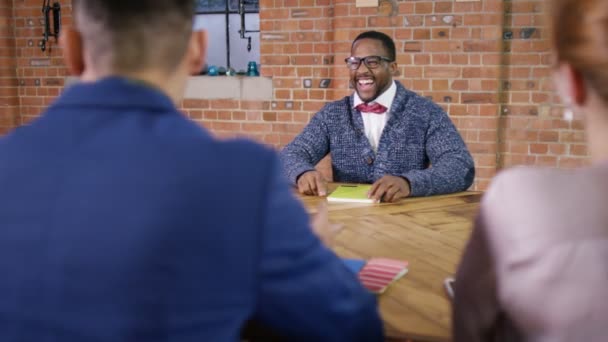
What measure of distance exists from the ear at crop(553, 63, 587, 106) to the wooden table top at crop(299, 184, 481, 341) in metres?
0.45

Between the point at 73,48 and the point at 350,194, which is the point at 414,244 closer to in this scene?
the point at 350,194

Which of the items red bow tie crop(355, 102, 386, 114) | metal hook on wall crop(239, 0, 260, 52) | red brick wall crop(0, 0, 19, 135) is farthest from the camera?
red brick wall crop(0, 0, 19, 135)

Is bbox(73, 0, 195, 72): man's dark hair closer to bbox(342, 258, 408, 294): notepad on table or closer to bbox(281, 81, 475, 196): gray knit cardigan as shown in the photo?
bbox(342, 258, 408, 294): notepad on table

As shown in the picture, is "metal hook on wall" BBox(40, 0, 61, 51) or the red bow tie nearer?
the red bow tie

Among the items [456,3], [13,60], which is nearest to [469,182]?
[456,3]

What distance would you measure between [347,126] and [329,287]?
6.29 ft

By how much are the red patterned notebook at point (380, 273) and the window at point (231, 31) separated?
10.5 feet

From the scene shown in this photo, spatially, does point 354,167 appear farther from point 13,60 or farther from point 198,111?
point 13,60

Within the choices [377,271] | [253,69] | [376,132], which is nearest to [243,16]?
[253,69]

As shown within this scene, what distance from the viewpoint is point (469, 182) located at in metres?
2.38

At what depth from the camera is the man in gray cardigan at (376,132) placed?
264cm

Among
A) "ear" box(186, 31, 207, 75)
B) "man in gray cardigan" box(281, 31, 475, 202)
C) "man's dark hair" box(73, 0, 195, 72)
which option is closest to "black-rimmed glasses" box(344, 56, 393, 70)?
"man in gray cardigan" box(281, 31, 475, 202)

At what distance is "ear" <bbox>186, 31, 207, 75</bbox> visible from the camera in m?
1.01

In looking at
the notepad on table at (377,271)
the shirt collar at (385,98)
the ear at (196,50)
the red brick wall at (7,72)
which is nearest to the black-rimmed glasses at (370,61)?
the shirt collar at (385,98)
